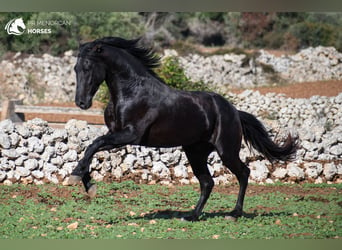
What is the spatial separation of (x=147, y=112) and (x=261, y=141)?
1.74 metres

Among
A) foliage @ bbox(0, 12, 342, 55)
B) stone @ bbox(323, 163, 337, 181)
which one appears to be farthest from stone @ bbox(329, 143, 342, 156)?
foliage @ bbox(0, 12, 342, 55)

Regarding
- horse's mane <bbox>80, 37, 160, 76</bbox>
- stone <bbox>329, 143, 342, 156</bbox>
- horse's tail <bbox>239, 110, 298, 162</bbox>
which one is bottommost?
stone <bbox>329, 143, 342, 156</bbox>

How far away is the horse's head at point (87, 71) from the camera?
6.16m

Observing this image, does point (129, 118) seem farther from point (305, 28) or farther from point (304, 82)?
point (305, 28)

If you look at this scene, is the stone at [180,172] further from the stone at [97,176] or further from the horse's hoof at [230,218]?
the horse's hoof at [230,218]

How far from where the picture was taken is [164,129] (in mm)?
6496

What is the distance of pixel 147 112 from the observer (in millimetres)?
6383

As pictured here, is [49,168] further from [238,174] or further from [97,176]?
[238,174]

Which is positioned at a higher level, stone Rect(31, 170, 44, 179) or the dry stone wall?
the dry stone wall

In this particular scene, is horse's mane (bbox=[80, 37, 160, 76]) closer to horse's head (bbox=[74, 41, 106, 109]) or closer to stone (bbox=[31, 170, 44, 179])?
horse's head (bbox=[74, 41, 106, 109])

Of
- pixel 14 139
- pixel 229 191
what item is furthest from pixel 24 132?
pixel 229 191

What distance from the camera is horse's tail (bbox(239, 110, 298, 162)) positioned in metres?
7.45

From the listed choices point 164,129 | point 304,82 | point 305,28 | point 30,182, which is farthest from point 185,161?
point 305,28

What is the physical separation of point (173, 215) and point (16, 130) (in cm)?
305
